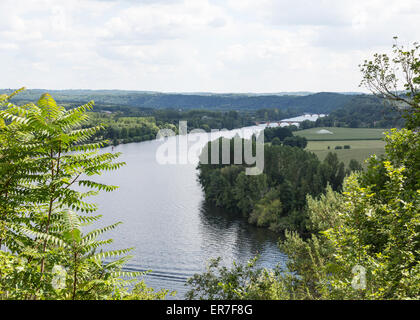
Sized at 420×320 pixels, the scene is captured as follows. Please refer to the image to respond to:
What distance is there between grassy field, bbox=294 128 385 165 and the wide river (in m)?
36.1

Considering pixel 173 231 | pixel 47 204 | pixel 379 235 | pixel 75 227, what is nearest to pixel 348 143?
pixel 173 231

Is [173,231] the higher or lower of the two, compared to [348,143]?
lower

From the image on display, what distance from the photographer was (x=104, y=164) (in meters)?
7.30

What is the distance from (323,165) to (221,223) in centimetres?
1973

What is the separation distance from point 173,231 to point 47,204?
49852 mm

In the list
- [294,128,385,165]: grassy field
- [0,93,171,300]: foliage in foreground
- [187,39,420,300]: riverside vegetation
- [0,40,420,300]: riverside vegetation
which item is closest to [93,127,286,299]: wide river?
[187,39,420,300]: riverside vegetation

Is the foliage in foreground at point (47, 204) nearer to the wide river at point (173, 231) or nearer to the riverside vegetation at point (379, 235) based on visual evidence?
the riverside vegetation at point (379, 235)

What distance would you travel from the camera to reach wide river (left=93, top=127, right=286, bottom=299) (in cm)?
4544

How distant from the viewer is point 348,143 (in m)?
118

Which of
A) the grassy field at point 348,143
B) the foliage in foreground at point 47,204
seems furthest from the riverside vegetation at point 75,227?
the grassy field at point 348,143

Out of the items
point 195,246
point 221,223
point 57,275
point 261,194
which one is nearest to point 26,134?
point 57,275

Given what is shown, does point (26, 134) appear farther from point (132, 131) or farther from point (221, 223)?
point (132, 131)

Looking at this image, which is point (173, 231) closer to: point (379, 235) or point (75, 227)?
point (379, 235)
